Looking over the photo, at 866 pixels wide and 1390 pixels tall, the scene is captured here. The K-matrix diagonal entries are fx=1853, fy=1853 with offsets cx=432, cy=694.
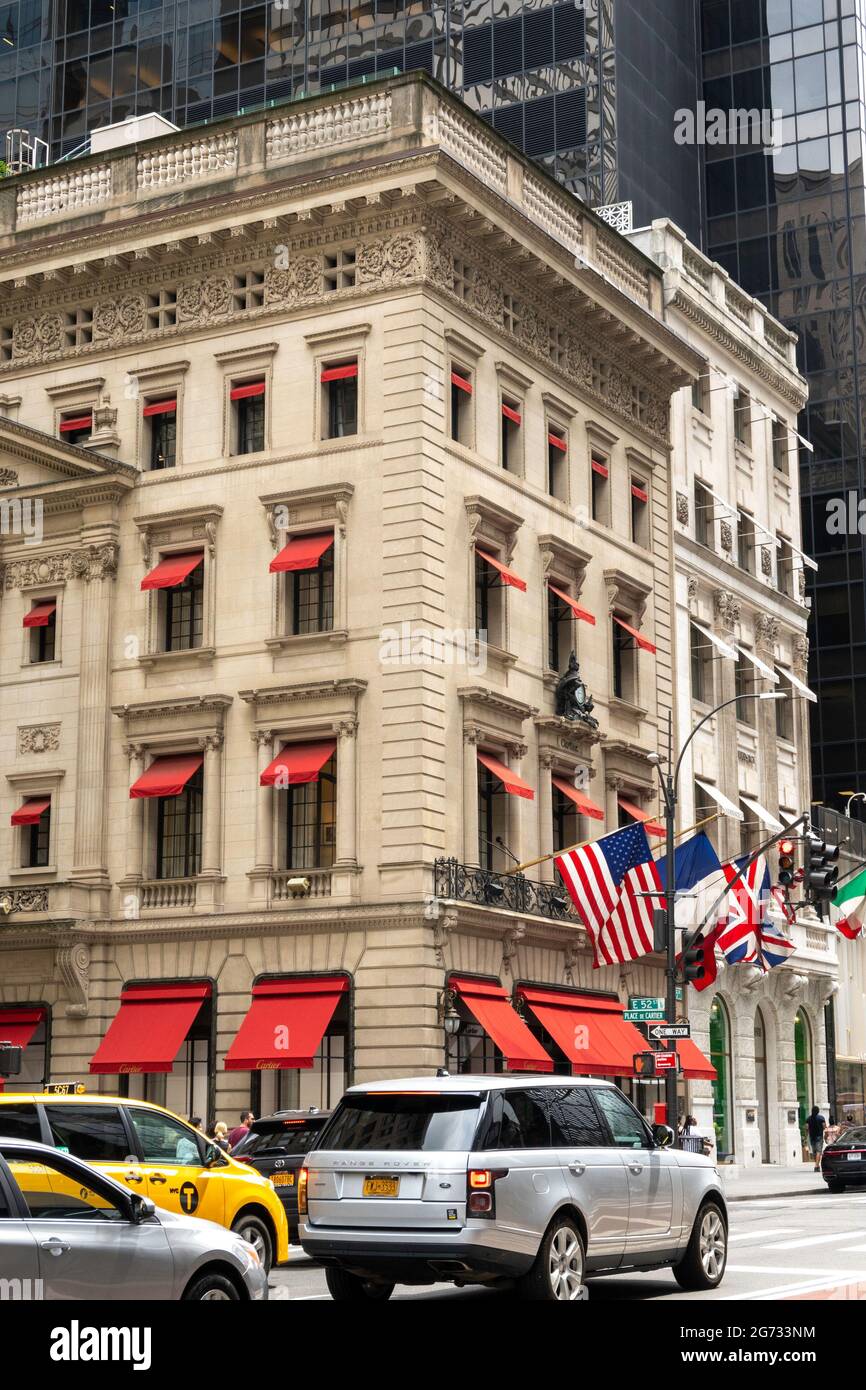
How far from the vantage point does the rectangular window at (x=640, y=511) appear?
47.5 meters

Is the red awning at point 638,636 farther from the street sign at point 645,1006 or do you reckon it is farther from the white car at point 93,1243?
the white car at point 93,1243

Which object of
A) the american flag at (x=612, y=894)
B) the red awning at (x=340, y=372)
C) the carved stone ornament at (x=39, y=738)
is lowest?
the american flag at (x=612, y=894)

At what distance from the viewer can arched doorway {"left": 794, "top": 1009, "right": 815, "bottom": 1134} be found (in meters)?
56.0

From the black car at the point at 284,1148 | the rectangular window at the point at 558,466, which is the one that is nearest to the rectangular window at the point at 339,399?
the rectangular window at the point at 558,466

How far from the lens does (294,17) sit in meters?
80.5

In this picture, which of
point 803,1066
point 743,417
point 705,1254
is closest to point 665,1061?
point 705,1254

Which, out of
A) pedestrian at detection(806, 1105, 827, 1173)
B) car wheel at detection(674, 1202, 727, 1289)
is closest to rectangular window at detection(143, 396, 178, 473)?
car wheel at detection(674, 1202, 727, 1289)

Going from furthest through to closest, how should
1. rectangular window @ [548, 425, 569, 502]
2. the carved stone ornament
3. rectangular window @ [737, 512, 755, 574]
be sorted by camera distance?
rectangular window @ [737, 512, 755, 574] → rectangular window @ [548, 425, 569, 502] → the carved stone ornament

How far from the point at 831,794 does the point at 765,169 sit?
94.4 feet

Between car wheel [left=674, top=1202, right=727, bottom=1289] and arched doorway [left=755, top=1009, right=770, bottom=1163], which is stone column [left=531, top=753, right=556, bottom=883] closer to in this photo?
arched doorway [left=755, top=1009, right=770, bottom=1163]

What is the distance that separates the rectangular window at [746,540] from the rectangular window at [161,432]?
813 inches

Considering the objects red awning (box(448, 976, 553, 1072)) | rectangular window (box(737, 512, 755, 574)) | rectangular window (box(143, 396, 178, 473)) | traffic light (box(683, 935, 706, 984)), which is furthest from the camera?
rectangular window (box(737, 512, 755, 574))

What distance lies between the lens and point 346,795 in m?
36.5

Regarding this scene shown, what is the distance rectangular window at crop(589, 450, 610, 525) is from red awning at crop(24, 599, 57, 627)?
521 inches
